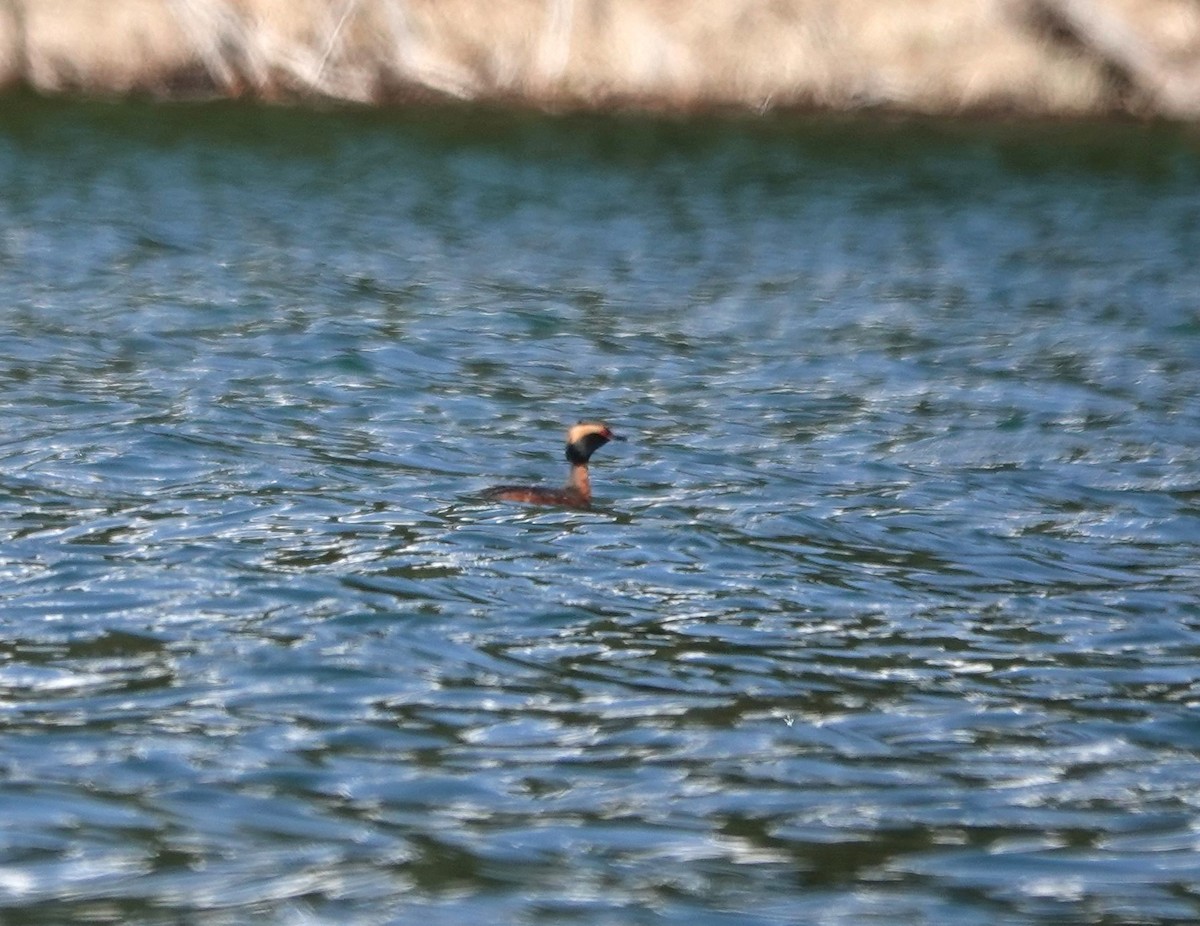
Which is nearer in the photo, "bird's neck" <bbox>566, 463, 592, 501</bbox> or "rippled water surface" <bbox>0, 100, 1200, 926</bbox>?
"rippled water surface" <bbox>0, 100, 1200, 926</bbox>

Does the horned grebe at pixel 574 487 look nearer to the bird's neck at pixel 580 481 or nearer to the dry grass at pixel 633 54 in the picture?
the bird's neck at pixel 580 481

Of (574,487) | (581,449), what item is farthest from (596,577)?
(581,449)

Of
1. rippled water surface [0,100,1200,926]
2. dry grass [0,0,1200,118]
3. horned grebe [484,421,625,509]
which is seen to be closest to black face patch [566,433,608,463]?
horned grebe [484,421,625,509]

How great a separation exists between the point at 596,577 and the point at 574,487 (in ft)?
5.48

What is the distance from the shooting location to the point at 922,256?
875 inches

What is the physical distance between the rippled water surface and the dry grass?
688cm

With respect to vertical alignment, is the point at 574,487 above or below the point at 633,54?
below

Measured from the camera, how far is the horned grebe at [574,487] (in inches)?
457

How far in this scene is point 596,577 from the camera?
10.3 m

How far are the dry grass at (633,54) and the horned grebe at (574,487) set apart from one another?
1822cm

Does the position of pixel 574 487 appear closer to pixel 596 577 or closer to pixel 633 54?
pixel 596 577

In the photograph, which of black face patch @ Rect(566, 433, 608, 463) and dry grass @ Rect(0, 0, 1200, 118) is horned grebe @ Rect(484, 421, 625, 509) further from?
dry grass @ Rect(0, 0, 1200, 118)

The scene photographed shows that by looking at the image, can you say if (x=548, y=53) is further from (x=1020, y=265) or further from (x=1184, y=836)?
(x=1184, y=836)

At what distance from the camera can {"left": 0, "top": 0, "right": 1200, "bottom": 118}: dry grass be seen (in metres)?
29.5
